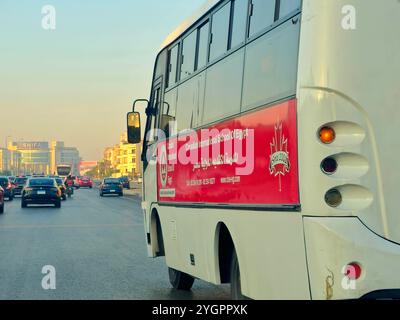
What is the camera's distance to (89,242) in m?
18.7

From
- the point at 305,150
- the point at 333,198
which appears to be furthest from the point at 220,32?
the point at 333,198

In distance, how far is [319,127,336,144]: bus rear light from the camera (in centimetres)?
535

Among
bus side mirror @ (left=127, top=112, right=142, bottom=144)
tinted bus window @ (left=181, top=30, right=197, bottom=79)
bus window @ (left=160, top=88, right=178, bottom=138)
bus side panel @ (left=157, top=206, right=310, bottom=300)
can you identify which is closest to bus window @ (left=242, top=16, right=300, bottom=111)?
bus side panel @ (left=157, top=206, right=310, bottom=300)

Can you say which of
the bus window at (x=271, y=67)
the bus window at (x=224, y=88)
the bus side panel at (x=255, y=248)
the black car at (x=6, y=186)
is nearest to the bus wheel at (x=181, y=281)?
the bus side panel at (x=255, y=248)

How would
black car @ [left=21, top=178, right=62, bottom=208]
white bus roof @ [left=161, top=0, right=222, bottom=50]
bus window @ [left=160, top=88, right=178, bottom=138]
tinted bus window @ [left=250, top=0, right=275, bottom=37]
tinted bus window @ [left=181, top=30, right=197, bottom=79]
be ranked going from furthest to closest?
1. black car @ [left=21, top=178, right=62, bottom=208]
2. bus window @ [left=160, top=88, right=178, bottom=138]
3. tinted bus window @ [left=181, top=30, right=197, bottom=79]
4. white bus roof @ [left=161, top=0, right=222, bottom=50]
5. tinted bus window @ [left=250, top=0, right=275, bottom=37]

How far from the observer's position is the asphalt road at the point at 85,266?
10.3m

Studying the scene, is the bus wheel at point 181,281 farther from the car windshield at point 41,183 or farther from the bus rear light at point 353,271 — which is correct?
the car windshield at point 41,183

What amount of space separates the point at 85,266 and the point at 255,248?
24.4 ft

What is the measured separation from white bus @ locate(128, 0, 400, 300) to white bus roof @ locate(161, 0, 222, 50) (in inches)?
18.1

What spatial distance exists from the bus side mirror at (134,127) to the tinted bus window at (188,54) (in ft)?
7.26

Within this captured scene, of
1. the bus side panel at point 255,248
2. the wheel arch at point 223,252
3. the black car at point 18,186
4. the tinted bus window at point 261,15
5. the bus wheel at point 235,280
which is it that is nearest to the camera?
the bus side panel at point 255,248

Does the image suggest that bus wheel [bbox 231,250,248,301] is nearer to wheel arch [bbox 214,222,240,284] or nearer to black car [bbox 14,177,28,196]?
wheel arch [bbox 214,222,240,284]
